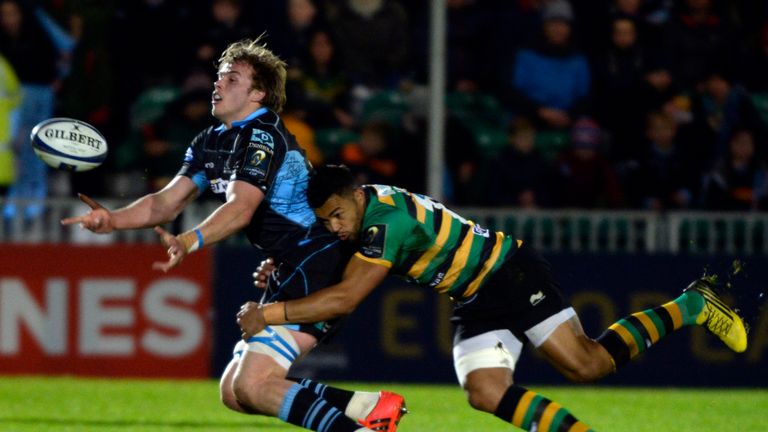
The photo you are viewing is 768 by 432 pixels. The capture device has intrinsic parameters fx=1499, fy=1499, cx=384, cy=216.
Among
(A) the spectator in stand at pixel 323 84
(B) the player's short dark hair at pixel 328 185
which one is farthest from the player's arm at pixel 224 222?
(A) the spectator in stand at pixel 323 84

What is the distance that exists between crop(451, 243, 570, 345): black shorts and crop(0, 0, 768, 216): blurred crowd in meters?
5.06

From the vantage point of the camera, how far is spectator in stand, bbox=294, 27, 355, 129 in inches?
501

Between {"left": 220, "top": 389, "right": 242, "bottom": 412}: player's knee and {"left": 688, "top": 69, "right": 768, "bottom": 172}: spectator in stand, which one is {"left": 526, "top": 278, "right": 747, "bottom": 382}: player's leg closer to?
{"left": 220, "top": 389, "right": 242, "bottom": 412}: player's knee

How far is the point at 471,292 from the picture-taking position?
7152mm

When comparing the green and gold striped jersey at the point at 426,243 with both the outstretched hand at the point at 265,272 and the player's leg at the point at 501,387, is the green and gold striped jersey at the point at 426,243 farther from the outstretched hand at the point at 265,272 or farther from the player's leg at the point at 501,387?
the outstretched hand at the point at 265,272

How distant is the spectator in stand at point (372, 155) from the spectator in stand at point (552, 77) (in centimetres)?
143

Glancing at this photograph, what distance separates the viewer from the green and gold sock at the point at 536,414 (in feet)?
22.2

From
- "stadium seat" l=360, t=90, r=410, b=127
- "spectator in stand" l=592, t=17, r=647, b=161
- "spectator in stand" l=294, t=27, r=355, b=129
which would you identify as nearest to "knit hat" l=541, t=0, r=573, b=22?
"spectator in stand" l=592, t=17, r=647, b=161

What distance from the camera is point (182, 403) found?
1070 centimetres

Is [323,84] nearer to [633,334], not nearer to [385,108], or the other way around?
[385,108]

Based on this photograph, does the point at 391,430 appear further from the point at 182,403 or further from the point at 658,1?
the point at 658,1

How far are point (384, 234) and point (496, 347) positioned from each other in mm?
817

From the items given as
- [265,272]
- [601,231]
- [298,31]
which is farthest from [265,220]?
[298,31]

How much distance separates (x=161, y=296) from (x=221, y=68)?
5173 millimetres
